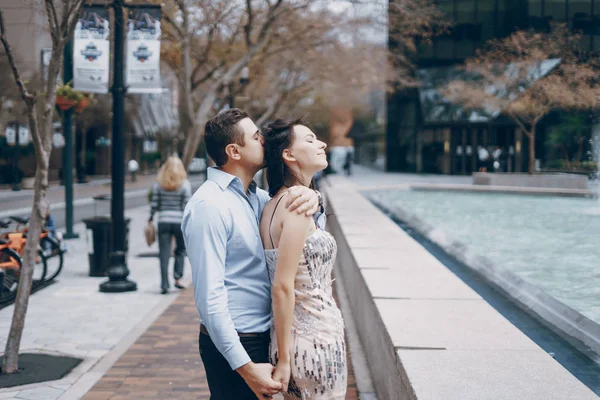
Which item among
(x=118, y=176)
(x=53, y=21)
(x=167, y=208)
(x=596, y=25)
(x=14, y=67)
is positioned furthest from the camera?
(x=118, y=176)

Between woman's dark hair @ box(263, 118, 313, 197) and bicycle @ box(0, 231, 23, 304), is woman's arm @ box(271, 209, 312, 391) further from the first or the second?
bicycle @ box(0, 231, 23, 304)

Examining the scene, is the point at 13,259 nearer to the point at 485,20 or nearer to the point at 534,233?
the point at 534,233

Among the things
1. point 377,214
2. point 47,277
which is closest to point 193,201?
point 47,277

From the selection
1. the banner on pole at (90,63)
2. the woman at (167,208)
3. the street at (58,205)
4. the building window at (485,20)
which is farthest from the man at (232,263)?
the building window at (485,20)

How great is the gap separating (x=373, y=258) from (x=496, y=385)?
417 cm

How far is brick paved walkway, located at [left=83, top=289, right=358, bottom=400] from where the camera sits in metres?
5.36

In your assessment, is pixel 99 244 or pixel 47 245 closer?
pixel 47 245

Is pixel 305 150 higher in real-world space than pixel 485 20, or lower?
lower

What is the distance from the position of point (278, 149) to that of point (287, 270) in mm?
498

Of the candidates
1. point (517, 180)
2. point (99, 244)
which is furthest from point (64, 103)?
point (517, 180)

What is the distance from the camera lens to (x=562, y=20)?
25.1 feet

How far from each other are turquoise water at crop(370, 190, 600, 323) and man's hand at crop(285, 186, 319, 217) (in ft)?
15.6

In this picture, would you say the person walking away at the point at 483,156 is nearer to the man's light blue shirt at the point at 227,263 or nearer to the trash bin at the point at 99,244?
the trash bin at the point at 99,244

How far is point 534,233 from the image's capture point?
15.2 m
